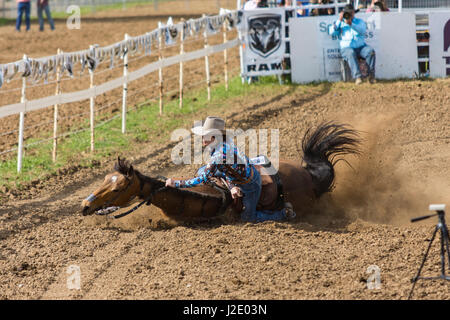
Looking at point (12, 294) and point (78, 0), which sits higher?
point (78, 0)

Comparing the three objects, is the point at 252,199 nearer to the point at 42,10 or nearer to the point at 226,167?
the point at 226,167

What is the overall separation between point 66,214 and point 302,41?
28.3 feet

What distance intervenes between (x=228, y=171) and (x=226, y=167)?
0.09 metres

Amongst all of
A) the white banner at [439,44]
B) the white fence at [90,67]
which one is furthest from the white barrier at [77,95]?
the white banner at [439,44]

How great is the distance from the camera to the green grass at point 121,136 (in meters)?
11.1

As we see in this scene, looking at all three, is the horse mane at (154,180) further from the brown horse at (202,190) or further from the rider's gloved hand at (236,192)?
the rider's gloved hand at (236,192)

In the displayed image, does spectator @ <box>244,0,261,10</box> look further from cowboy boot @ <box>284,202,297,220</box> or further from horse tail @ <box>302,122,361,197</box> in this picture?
cowboy boot @ <box>284,202,297,220</box>

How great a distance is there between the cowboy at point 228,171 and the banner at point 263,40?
846 cm

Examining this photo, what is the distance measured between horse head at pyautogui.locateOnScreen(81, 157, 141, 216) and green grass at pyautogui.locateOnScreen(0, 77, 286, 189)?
Result: 3.18 m

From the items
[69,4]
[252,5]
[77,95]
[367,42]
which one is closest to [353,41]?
[367,42]

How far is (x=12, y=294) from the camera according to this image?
6.31 meters

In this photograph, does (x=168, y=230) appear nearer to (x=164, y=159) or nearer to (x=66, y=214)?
(x=66, y=214)

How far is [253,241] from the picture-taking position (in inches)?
285

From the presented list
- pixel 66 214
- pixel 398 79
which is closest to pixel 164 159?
pixel 66 214
